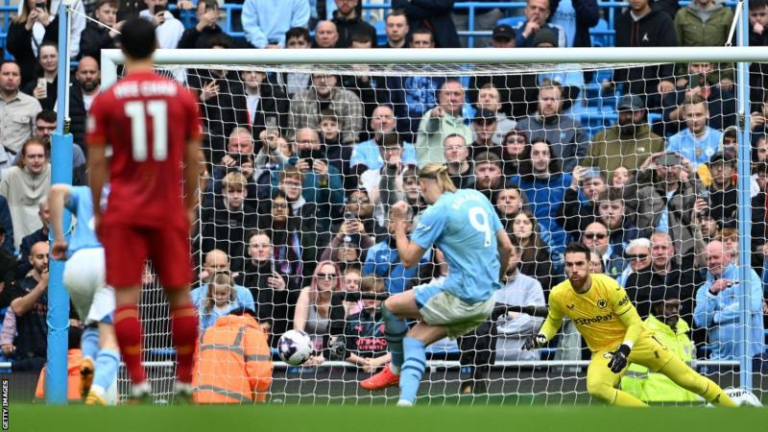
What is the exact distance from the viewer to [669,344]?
10.7m

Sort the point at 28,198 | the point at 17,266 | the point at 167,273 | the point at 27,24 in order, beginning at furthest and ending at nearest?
the point at 27,24
the point at 28,198
the point at 17,266
the point at 167,273

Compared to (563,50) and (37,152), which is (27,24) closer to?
(37,152)

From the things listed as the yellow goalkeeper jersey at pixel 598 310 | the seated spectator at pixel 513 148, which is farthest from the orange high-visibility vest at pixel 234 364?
the seated spectator at pixel 513 148

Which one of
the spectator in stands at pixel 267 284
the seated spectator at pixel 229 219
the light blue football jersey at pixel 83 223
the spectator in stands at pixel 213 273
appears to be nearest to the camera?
the light blue football jersey at pixel 83 223

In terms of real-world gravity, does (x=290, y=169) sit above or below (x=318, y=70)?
below

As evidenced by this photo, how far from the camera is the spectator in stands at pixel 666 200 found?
36.4 ft

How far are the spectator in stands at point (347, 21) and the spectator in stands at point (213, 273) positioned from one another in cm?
340

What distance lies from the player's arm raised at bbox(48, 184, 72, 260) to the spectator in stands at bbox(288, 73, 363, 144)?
11.9ft

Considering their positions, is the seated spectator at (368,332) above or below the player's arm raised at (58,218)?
below

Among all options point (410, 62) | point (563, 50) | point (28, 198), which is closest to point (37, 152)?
point (28, 198)

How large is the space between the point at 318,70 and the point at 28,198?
10.8 ft

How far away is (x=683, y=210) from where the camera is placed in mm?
11117

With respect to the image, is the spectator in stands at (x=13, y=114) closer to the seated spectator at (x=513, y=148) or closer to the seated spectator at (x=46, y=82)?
the seated spectator at (x=46, y=82)

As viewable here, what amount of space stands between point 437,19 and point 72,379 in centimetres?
543
